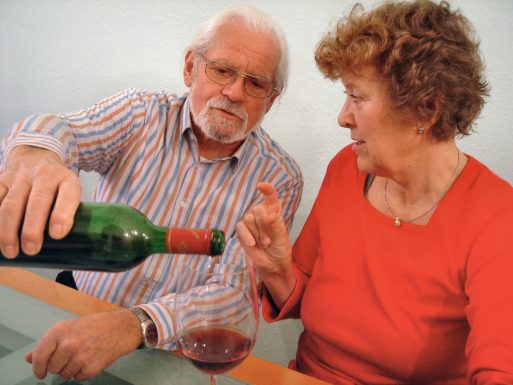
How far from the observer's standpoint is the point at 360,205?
45.4 inches

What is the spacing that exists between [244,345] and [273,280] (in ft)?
1.50

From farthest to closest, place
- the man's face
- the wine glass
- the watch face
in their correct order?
1. the man's face
2. the watch face
3. the wine glass

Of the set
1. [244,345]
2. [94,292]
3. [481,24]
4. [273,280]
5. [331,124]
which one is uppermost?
[481,24]

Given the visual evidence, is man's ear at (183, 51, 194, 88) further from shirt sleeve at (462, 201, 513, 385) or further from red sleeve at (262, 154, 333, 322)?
shirt sleeve at (462, 201, 513, 385)

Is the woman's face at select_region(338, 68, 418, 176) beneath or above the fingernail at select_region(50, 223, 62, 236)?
above

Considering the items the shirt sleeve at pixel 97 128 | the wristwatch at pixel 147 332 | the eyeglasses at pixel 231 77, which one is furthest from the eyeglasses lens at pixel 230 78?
the wristwatch at pixel 147 332

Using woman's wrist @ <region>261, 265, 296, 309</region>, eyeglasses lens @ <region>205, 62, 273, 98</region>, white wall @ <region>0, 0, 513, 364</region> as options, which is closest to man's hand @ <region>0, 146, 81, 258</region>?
woman's wrist @ <region>261, 265, 296, 309</region>

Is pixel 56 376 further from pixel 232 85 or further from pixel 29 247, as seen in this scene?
pixel 232 85

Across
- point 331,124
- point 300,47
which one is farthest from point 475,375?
point 300,47

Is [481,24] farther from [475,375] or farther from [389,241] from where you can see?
[475,375]

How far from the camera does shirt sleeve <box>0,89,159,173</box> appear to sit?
3.64 feet

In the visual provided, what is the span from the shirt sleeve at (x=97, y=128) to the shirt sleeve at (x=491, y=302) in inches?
37.3

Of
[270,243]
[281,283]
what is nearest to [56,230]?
[270,243]

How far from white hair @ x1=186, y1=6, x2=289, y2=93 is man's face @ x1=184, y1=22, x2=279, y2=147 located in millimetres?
18
